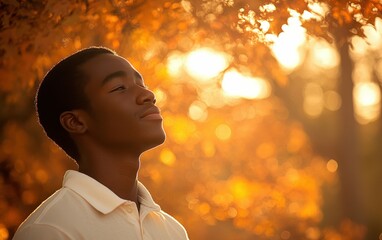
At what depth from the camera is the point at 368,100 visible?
2606 centimetres

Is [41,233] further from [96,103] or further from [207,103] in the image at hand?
[207,103]

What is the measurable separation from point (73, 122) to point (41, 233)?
0.79 m

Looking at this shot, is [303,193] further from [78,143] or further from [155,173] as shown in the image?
[78,143]

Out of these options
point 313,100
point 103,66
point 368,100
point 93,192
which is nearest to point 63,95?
point 103,66

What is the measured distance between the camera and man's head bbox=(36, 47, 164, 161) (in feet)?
11.2

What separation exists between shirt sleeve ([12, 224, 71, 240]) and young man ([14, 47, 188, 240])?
0.37 ft

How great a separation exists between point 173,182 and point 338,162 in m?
11.9

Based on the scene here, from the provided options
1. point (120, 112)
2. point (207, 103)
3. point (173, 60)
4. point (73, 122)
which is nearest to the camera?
point (120, 112)

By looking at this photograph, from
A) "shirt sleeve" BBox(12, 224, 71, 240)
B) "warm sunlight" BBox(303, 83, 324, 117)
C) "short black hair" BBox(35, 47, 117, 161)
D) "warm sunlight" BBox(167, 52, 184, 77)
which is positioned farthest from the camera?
"warm sunlight" BBox(303, 83, 324, 117)

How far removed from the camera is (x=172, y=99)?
952cm

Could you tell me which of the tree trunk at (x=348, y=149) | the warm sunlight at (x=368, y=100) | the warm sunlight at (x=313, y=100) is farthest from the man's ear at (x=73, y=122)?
the warm sunlight at (x=313, y=100)

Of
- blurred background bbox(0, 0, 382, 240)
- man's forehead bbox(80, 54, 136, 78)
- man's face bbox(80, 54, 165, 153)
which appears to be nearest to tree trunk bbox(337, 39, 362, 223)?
blurred background bbox(0, 0, 382, 240)

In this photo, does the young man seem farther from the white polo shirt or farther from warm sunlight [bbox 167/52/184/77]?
warm sunlight [bbox 167/52/184/77]

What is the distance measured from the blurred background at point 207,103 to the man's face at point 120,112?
1.44 metres
